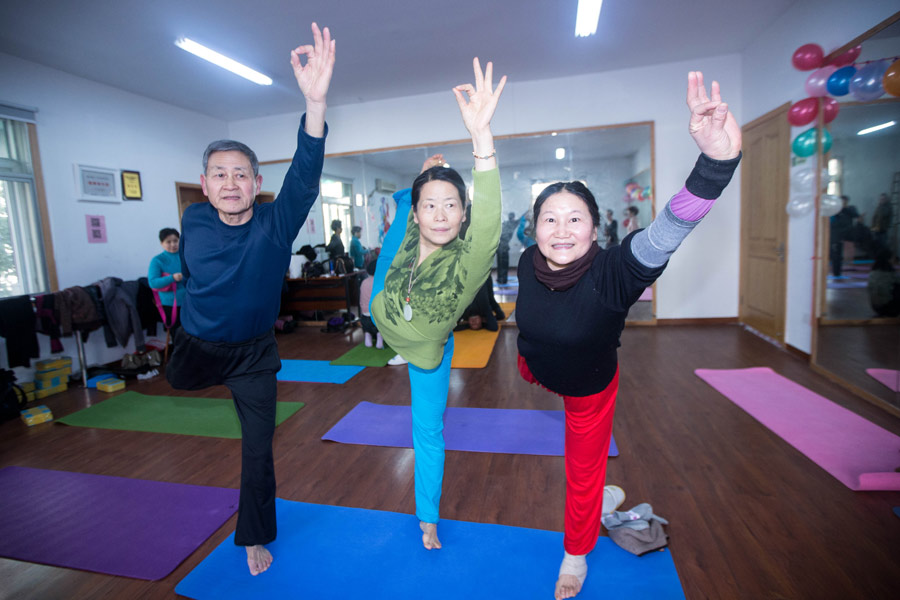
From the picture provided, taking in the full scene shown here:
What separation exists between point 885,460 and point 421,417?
2.46m

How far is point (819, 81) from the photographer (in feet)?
11.9

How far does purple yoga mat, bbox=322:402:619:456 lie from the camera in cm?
274

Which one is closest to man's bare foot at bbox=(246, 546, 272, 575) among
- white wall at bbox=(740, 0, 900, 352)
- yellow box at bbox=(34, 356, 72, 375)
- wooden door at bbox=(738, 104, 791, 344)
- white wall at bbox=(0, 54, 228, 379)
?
yellow box at bbox=(34, 356, 72, 375)

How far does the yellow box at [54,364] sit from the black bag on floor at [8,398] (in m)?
0.53

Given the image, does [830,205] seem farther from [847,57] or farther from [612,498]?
[612,498]

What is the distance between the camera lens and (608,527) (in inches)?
75.9

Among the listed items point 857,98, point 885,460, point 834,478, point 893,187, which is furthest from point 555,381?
point 857,98

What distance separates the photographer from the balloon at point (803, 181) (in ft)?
12.7

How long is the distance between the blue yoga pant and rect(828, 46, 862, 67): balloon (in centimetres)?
364

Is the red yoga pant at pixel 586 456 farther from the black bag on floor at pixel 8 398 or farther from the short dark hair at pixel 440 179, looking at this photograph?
the black bag on floor at pixel 8 398

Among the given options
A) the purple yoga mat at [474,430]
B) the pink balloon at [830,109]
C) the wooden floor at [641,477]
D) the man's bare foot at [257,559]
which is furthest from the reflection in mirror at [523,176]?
the man's bare foot at [257,559]

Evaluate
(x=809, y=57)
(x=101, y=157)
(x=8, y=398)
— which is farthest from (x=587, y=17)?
(x=8, y=398)

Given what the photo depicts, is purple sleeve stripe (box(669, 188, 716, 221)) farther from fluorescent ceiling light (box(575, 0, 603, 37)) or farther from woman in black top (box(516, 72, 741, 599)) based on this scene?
fluorescent ceiling light (box(575, 0, 603, 37))

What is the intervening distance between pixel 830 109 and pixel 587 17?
2.09m
